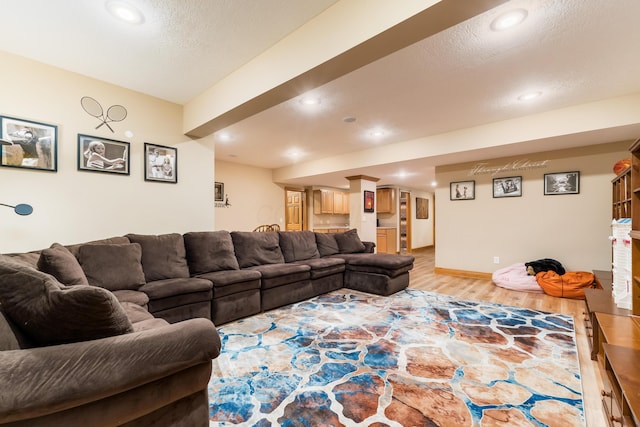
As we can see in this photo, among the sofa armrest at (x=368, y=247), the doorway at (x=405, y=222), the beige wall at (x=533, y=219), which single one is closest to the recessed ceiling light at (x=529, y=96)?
the beige wall at (x=533, y=219)

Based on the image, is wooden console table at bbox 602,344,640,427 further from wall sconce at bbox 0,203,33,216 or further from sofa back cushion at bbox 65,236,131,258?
wall sconce at bbox 0,203,33,216

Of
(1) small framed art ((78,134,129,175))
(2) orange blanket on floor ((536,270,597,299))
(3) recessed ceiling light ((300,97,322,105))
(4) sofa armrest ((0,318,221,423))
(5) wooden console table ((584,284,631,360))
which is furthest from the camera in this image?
(2) orange blanket on floor ((536,270,597,299))

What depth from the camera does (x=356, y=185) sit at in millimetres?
6711

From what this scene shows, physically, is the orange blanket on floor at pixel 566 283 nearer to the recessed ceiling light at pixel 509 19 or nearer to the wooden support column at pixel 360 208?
the wooden support column at pixel 360 208

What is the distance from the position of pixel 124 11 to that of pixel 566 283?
5725 mm

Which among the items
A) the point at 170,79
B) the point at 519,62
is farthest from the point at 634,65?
the point at 170,79

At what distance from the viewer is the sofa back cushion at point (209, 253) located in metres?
3.13

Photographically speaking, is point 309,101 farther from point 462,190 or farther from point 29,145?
point 462,190

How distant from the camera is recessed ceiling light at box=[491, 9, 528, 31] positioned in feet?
6.22

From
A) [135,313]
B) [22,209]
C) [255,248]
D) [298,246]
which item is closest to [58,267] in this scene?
[135,313]

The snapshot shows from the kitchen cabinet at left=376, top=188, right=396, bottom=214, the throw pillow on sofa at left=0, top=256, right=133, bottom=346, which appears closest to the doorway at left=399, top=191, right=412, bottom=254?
the kitchen cabinet at left=376, top=188, right=396, bottom=214

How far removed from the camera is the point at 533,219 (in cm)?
455

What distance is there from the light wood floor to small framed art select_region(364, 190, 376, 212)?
1764 mm

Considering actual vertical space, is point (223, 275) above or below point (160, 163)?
below
